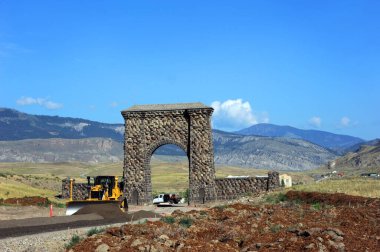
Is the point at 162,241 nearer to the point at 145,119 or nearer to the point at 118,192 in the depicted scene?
the point at 118,192

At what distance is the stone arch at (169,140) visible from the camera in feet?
148

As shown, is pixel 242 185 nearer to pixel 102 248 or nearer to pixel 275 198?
pixel 275 198

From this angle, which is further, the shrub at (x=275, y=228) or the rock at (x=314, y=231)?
the shrub at (x=275, y=228)

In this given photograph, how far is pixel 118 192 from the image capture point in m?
36.9

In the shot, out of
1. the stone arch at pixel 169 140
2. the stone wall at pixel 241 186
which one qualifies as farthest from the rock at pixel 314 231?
the stone wall at pixel 241 186

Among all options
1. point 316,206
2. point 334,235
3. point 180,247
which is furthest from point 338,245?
point 316,206

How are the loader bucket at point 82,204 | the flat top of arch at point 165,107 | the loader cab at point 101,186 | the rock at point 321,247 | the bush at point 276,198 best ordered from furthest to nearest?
1. the flat top of arch at point 165,107
2. the bush at point 276,198
3. the loader cab at point 101,186
4. the loader bucket at point 82,204
5. the rock at point 321,247

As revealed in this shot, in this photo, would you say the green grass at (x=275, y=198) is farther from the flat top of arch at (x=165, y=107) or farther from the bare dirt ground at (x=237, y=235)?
the flat top of arch at (x=165, y=107)

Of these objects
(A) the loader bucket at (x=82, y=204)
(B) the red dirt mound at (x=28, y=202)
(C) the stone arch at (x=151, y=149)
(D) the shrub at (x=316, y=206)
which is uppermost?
(C) the stone arch at (x=151, y=149)

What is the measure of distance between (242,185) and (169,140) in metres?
7.40

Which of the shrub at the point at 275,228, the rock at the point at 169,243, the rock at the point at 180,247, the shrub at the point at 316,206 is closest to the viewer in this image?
the rock at the point at 180,247

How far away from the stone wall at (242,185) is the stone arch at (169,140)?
39.6 inches

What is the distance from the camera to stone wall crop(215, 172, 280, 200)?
149 feet

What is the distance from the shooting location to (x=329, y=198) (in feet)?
109
